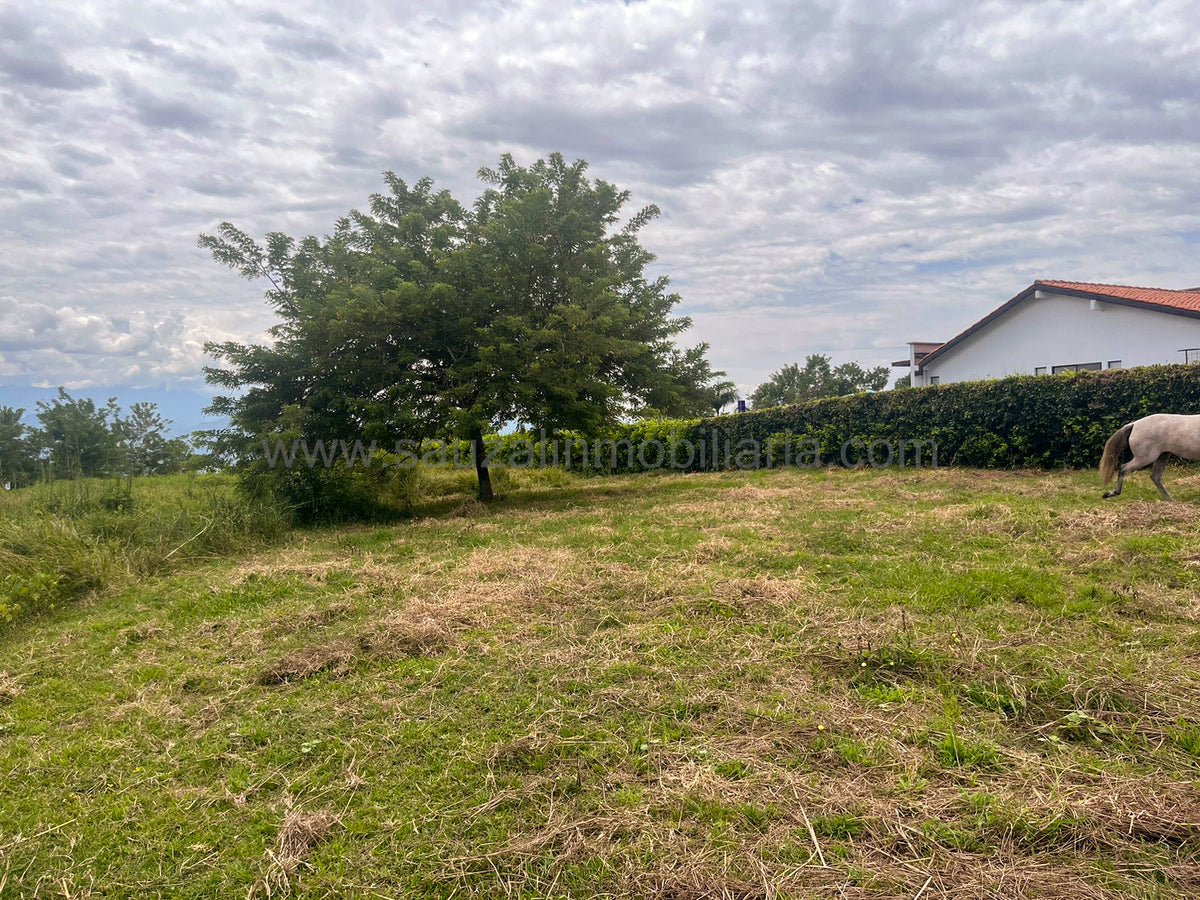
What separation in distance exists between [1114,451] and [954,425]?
14.7 ft

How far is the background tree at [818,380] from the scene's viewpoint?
5559 centimetres

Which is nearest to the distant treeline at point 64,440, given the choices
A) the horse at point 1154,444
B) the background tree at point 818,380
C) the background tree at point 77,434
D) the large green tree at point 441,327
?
the background tree at point 77,434

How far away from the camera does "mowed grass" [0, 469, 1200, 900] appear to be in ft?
6.93

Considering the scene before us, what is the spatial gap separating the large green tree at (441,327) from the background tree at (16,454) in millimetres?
8332

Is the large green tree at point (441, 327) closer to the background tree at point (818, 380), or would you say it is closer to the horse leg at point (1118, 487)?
the horse leg at point (1118, 487)

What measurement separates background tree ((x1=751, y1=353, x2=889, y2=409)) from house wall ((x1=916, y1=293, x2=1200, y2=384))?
116ft

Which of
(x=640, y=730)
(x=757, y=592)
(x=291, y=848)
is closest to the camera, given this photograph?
(x=291, y=848)

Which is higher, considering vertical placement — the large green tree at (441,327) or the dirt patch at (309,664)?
the large green tree at (441,327)

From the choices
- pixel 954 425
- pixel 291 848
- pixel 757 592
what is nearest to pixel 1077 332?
pixel 954 425

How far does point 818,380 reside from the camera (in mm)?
56125

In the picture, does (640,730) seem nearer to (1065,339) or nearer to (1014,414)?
(1014,414)

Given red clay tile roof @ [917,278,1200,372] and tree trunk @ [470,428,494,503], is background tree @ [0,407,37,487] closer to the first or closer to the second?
tree trunk @ [470,428,494,503]

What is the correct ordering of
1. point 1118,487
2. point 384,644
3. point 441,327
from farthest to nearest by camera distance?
point 441,327 → point 1118,487 → point 384,644

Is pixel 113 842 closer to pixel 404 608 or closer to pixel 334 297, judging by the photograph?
pixel 404 608
